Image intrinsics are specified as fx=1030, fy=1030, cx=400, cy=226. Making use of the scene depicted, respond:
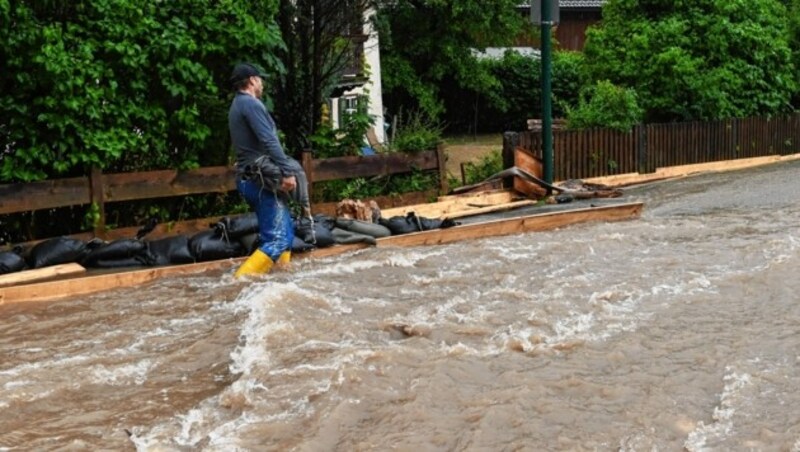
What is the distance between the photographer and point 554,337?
6934mm

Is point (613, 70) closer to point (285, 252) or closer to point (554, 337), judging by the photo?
point (285, 252)

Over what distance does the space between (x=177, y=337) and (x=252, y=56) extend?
499cm

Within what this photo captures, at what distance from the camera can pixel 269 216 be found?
890 centimetres

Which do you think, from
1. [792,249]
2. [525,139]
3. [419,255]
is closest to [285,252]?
[419,255]

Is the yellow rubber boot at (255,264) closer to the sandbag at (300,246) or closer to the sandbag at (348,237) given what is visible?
the sandbag at (300,246)

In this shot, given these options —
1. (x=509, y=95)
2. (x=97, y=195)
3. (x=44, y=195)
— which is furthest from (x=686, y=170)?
(x=509, y=95)

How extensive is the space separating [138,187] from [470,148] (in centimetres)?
2138

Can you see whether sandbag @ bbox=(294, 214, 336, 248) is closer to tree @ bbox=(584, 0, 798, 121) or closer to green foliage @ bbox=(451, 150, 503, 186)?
green foliage @ bbox=(451, 150, 503, 186)

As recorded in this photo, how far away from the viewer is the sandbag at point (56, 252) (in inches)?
359

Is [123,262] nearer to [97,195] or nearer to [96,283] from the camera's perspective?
[96,283]

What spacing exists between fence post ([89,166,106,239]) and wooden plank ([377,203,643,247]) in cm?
276

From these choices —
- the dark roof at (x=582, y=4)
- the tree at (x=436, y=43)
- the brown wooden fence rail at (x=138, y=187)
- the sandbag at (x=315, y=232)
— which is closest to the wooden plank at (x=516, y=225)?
the sandbag at (x=315, y=232)

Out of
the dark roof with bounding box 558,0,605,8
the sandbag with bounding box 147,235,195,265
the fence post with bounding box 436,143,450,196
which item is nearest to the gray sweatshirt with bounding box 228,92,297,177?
the sandbag with bounding box 147,235,195,265

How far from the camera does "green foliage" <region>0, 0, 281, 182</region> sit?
9539 mm
